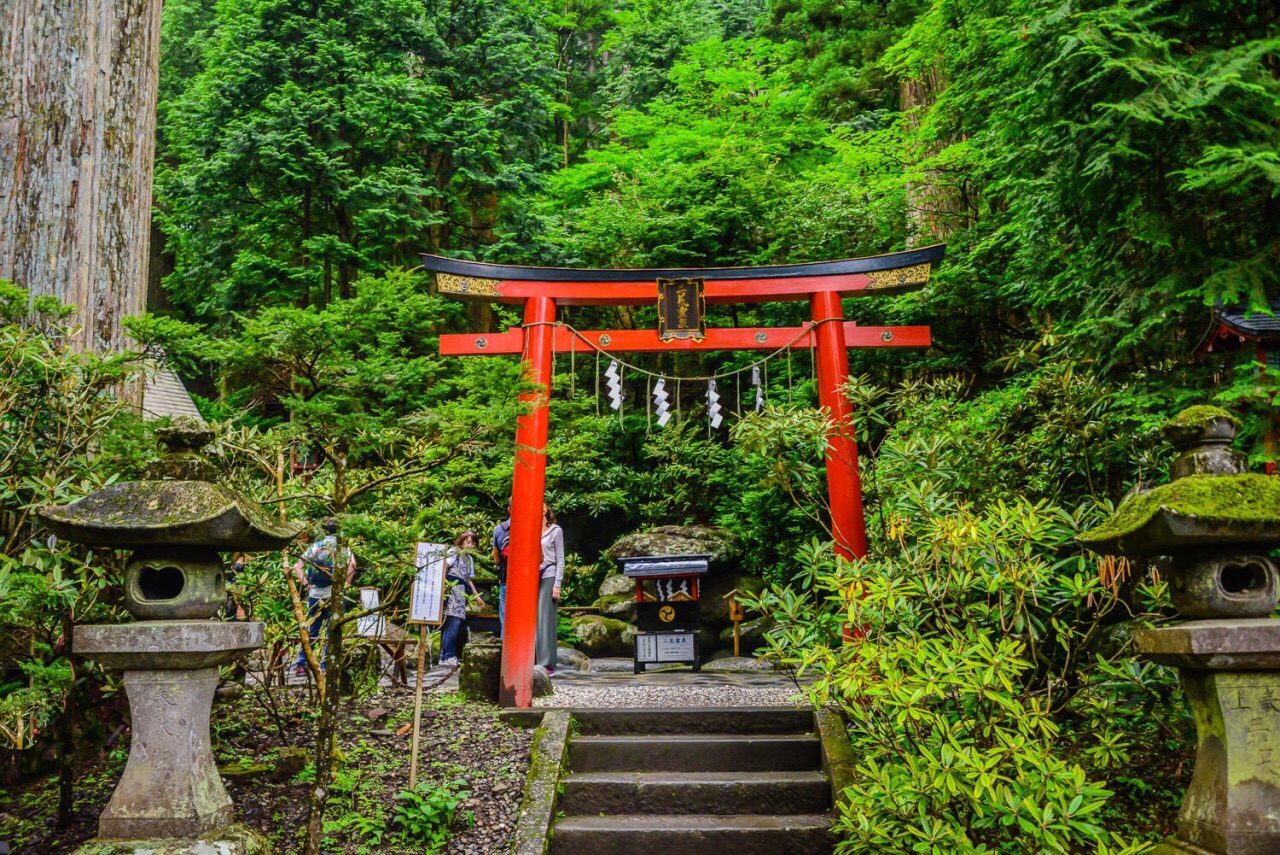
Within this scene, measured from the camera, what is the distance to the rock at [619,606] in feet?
42.8

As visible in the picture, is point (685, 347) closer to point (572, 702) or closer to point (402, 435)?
point (572, 702)

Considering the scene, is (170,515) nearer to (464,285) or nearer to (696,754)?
(696,754)

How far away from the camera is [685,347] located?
797 centimetres

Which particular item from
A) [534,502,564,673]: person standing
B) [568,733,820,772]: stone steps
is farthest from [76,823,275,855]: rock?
[534,502,564,673]: person standing

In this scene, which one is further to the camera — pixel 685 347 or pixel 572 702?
pixel 685 347

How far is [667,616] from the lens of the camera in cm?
1004

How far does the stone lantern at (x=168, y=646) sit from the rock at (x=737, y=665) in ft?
23.8

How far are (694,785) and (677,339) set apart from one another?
159 inches

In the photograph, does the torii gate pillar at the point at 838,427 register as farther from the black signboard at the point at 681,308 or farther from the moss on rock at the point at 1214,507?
the moss on rock at the point at 1214,507

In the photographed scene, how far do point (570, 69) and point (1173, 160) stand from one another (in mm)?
19542

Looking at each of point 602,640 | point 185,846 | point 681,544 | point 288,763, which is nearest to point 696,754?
point 288,763

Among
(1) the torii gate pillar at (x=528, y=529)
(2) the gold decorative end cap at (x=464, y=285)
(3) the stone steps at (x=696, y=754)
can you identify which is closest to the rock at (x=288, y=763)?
(3) the stone steps at (x=696, y=754)

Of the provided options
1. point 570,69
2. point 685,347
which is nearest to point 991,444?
point 685,347

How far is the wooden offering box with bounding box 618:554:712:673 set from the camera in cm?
998
